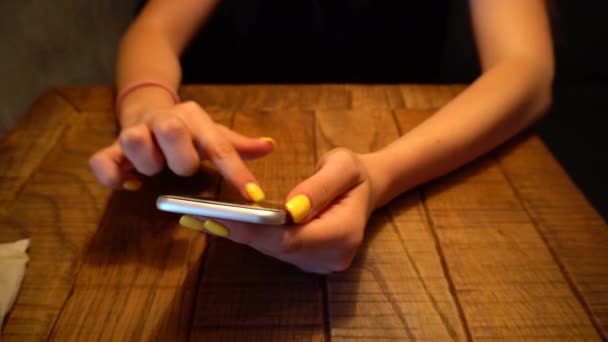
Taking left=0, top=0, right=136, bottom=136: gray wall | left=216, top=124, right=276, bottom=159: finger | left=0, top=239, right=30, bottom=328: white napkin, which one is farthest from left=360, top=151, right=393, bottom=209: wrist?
left=0, top=0, right=136, bottom=136: gray wall

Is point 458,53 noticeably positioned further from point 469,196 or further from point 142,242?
point 142,242

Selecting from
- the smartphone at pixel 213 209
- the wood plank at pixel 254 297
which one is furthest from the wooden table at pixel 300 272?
the smartphone at pixel 213 209

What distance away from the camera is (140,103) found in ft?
2.09

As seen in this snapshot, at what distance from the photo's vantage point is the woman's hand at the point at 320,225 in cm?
41

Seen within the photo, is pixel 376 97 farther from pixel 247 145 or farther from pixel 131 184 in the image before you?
pixel 131 184

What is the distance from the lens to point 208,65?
3.47ft

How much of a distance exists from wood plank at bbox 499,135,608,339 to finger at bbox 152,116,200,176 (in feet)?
1.21

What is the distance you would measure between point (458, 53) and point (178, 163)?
86 centimetres

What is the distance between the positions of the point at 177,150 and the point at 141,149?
0.04 m

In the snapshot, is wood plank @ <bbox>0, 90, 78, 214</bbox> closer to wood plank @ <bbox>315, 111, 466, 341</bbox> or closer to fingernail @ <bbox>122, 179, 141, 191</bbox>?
fingernail @ <bbox>122, 179, 141, 191</bbox>

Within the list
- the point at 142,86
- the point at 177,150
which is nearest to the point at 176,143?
the point at 177,150

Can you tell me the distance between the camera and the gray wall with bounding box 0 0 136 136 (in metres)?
0.79

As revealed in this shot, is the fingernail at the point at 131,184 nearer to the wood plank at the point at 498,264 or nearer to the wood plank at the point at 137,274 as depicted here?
the wood plank at the point at 137,274

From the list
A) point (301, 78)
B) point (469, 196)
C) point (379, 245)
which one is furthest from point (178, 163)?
point (301, 78)
